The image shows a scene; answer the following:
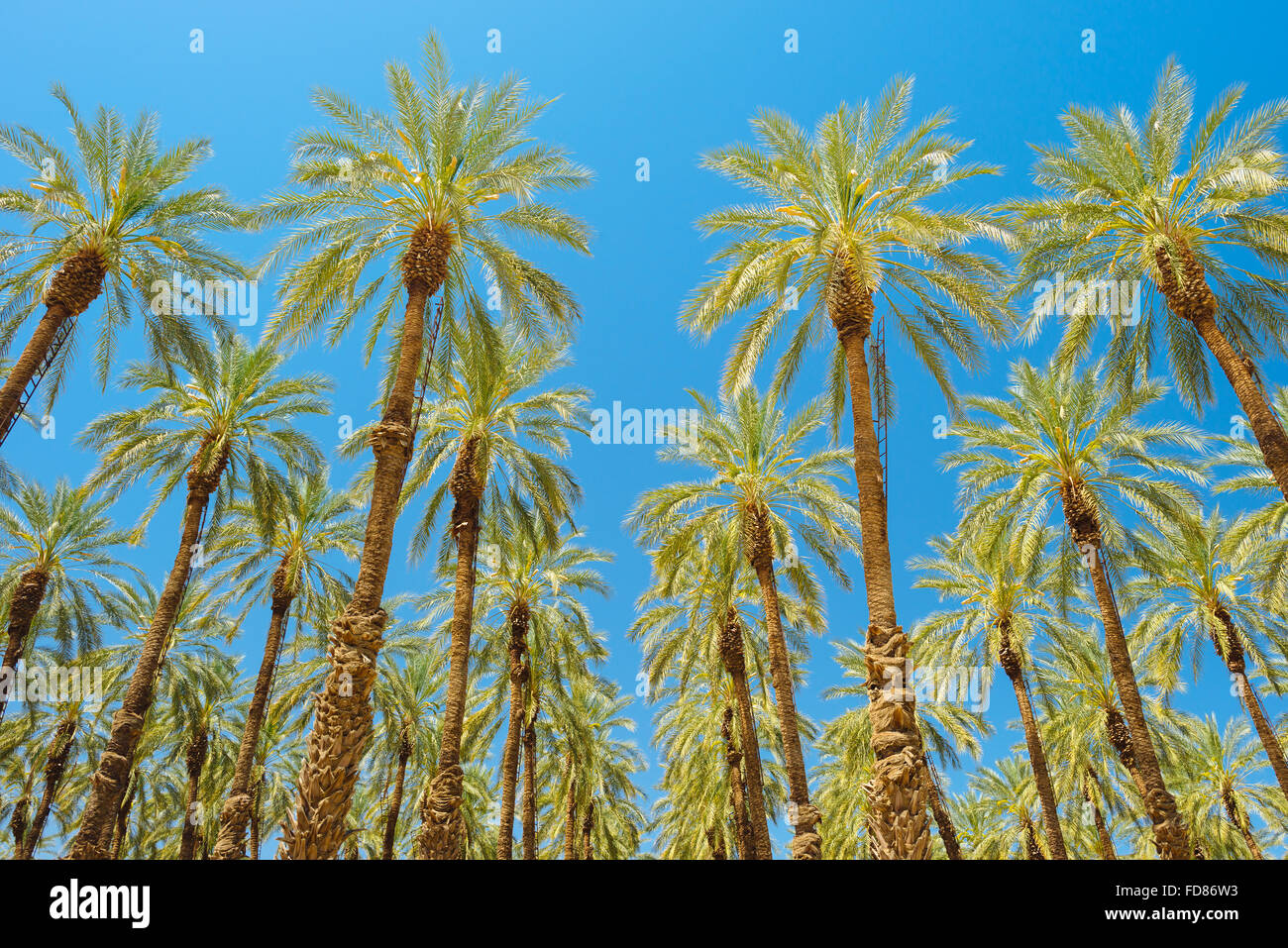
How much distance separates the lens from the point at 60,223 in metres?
16.4

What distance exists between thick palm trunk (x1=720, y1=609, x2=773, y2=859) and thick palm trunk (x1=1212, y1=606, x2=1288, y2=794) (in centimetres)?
1541

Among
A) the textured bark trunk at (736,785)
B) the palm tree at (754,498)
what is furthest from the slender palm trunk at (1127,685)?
the textured bark trunk at (736,785)

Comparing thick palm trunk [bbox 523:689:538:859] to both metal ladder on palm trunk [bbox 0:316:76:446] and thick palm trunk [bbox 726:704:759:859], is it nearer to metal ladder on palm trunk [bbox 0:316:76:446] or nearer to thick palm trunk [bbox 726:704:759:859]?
thick palm trunk [bbox 726:704:759:859]

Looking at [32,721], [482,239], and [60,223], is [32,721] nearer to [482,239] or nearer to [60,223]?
[60,223]

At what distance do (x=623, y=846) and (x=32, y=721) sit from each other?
30.0 meters

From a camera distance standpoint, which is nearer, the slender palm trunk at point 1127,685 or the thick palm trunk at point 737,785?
the slender palm trunk at point 1127,685

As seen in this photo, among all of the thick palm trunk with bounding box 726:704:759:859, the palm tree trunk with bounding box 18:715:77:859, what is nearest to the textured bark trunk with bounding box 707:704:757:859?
the thick palm trunk with bounding box 726:704:759:859

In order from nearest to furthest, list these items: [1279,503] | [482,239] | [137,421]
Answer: [482,239]
[137,421]
[1279,503]

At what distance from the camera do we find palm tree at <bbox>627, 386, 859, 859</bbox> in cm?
2080

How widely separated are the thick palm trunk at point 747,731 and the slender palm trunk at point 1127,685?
931 cm

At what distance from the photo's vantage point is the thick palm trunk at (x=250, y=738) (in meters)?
19.9

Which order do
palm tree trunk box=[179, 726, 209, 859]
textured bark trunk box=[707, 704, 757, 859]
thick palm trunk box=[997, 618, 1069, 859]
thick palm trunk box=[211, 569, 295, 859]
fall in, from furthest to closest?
textured bark trunk box=[707, 704, 757, 859] → palm tree trunk box=[179, 726, 209, 859] → thick palm trunk box=[997, 618, 1069, 859] → thick palm trunk box=[211, 569, 295, 859]

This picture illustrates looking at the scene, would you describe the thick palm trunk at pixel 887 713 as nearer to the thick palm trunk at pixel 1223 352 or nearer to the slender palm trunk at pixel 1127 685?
the thick palm trunk at pixel 1223 352
